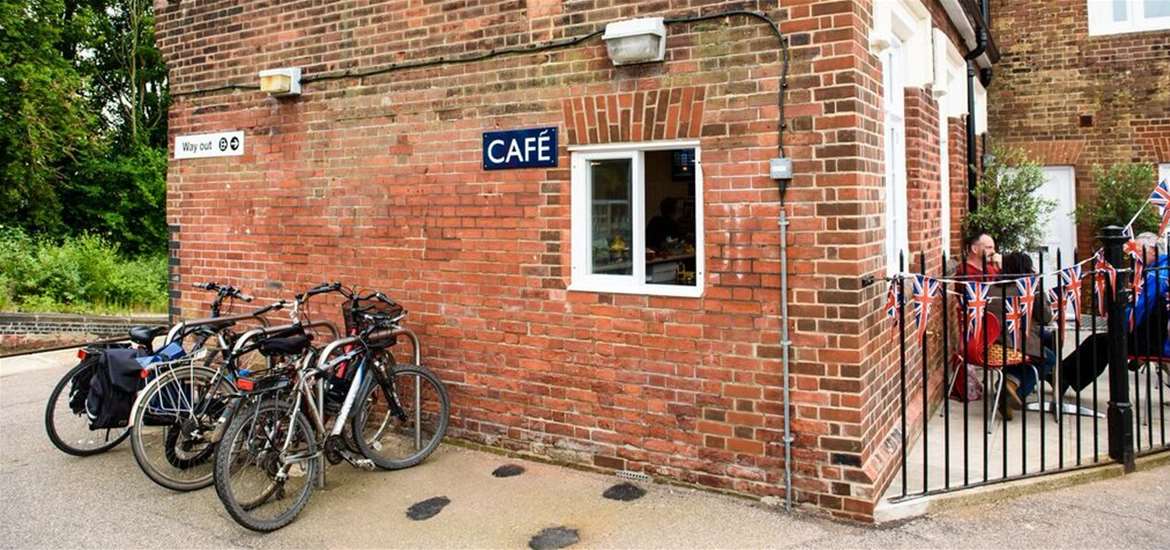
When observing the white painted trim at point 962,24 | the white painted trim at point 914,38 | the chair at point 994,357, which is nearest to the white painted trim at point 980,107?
the white painted trim at point 962,24

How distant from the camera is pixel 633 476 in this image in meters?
5.46

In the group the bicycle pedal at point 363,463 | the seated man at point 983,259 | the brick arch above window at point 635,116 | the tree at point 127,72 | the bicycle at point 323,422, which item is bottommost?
the bicycle pedal at point 363,463

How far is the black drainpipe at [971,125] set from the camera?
9.36 metres

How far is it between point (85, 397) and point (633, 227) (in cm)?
412

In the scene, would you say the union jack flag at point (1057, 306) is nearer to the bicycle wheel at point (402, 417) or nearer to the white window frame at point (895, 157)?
the white window frame at point (895, 157)

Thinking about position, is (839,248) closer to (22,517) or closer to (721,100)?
(721,100)

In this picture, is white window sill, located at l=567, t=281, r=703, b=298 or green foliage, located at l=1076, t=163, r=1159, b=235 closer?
white window sill, located at l=567, t=281, r=703, b=298

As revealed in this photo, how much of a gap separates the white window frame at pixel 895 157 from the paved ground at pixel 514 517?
6.62ft

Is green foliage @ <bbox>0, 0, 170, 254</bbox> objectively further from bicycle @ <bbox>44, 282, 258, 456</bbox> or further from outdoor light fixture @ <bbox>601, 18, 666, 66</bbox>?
outdoor light fixture @ <bbox>601, 18, 666, 66</bbox>

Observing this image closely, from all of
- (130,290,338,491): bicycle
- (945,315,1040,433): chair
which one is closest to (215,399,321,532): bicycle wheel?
(130,290,338,491): bicycle

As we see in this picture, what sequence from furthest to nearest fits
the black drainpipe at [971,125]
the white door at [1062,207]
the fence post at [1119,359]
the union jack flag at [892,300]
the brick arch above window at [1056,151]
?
the white door at [1062,207]
the brick arch above window at [1056,151]
the black drainpipe at [971,125]
the fence post at [1119,359]
the union jack flag at [892,300]

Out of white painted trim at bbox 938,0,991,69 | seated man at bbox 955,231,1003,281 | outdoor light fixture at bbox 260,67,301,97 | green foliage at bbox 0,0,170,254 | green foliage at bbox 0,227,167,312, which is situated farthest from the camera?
green foliage at bbox 0,0,170,254

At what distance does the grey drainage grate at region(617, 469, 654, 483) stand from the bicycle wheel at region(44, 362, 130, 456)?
3.50 m

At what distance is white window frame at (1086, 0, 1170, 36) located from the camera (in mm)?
11383
